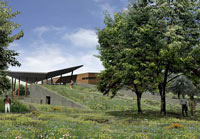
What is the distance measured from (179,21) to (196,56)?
12.8 ft

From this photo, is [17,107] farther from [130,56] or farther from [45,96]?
[130,56]

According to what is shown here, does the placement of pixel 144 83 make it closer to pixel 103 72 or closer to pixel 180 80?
pixel 103 72

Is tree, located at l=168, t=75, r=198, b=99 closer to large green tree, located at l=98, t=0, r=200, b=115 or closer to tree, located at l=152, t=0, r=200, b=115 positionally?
large green tree, located at l=98, t=0, r=200, b=115

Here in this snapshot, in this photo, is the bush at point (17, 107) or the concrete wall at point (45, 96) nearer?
the bush at point (17, 107)

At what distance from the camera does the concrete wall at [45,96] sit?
122 ft

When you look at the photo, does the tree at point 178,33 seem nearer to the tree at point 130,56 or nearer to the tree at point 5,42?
the tree at point 130,56

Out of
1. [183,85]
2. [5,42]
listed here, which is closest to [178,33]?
[5,42]

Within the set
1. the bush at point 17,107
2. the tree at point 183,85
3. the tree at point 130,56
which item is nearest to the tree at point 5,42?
the bush at point 17,107

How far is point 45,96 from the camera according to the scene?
4284cm

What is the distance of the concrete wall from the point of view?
37.1 metres

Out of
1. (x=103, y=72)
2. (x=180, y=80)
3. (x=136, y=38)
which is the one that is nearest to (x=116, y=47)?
(x=103, y=72)

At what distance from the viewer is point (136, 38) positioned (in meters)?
22.7

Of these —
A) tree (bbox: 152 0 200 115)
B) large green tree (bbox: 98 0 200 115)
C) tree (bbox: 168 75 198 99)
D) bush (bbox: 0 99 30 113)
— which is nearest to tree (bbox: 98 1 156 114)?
large green tree (bbox: 98 0 200 115)

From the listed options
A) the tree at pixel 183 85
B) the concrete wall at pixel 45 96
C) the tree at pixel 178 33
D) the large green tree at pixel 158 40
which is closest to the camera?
the tree at pixel 178 33
